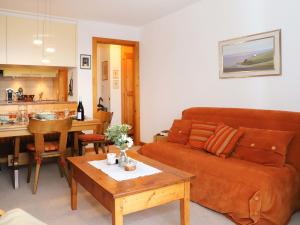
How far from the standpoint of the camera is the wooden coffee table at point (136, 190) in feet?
5.73

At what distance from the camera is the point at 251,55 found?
11.1 ft

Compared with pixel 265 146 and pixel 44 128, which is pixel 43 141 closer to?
pixel 44 128

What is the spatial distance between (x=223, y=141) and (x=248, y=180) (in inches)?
27.7

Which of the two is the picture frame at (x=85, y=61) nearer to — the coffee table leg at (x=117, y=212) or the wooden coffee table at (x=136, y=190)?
the wooden coffee table at (x=136, y=190)

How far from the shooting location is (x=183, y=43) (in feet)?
14.6

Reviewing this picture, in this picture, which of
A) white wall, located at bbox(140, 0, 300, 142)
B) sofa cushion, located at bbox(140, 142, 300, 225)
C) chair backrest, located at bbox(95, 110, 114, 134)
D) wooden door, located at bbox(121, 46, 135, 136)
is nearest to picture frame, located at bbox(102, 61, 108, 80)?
wooden door, located at bbox(121, 46, 135, 136)

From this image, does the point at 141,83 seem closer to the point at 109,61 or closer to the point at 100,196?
the point at 109,61

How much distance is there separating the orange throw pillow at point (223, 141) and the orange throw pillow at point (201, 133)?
91mm

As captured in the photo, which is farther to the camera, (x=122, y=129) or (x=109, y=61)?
(x=109, y=61)

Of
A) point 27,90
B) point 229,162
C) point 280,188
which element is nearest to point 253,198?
point 280,188

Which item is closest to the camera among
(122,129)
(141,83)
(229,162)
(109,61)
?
(122,129)

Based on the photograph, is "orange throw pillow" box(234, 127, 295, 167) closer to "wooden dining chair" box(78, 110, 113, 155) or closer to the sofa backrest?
the sofa backrest

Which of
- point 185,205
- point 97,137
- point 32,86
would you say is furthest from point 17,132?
point 32,86

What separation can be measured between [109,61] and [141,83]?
4.64ft
